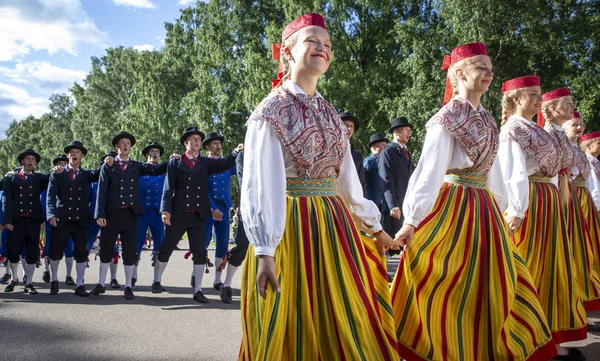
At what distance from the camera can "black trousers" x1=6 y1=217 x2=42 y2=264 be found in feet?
23.4

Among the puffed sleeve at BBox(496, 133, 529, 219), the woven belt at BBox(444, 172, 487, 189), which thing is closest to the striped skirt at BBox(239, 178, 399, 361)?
the woven belt at BBox(444, 172, 487, 189)

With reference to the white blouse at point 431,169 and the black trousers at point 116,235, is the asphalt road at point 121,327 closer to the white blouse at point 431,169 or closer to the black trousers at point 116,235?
the black trousers at point 116,235

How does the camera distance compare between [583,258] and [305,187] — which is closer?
[305,187]

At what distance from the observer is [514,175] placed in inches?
154

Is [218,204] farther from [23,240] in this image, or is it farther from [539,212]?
[539,212]

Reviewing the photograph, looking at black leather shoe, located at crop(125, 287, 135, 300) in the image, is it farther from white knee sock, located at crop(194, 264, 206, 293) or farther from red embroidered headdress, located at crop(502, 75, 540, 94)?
red embroidered headdress, located at crop(502, 75, 540, 94)

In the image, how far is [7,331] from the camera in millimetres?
4871

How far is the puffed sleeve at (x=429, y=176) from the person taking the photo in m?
3.23

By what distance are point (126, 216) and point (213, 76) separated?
75.4ft

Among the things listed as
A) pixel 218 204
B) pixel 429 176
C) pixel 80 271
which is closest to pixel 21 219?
pixel 80 271

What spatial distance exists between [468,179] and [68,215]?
5.47 m

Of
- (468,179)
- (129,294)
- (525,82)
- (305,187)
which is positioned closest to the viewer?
(305,187)

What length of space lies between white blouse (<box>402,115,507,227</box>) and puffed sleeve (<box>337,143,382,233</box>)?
1.36ft

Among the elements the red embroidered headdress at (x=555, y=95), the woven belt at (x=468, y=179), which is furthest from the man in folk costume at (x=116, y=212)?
the red embroidered headdress at (x=555, y=95)
